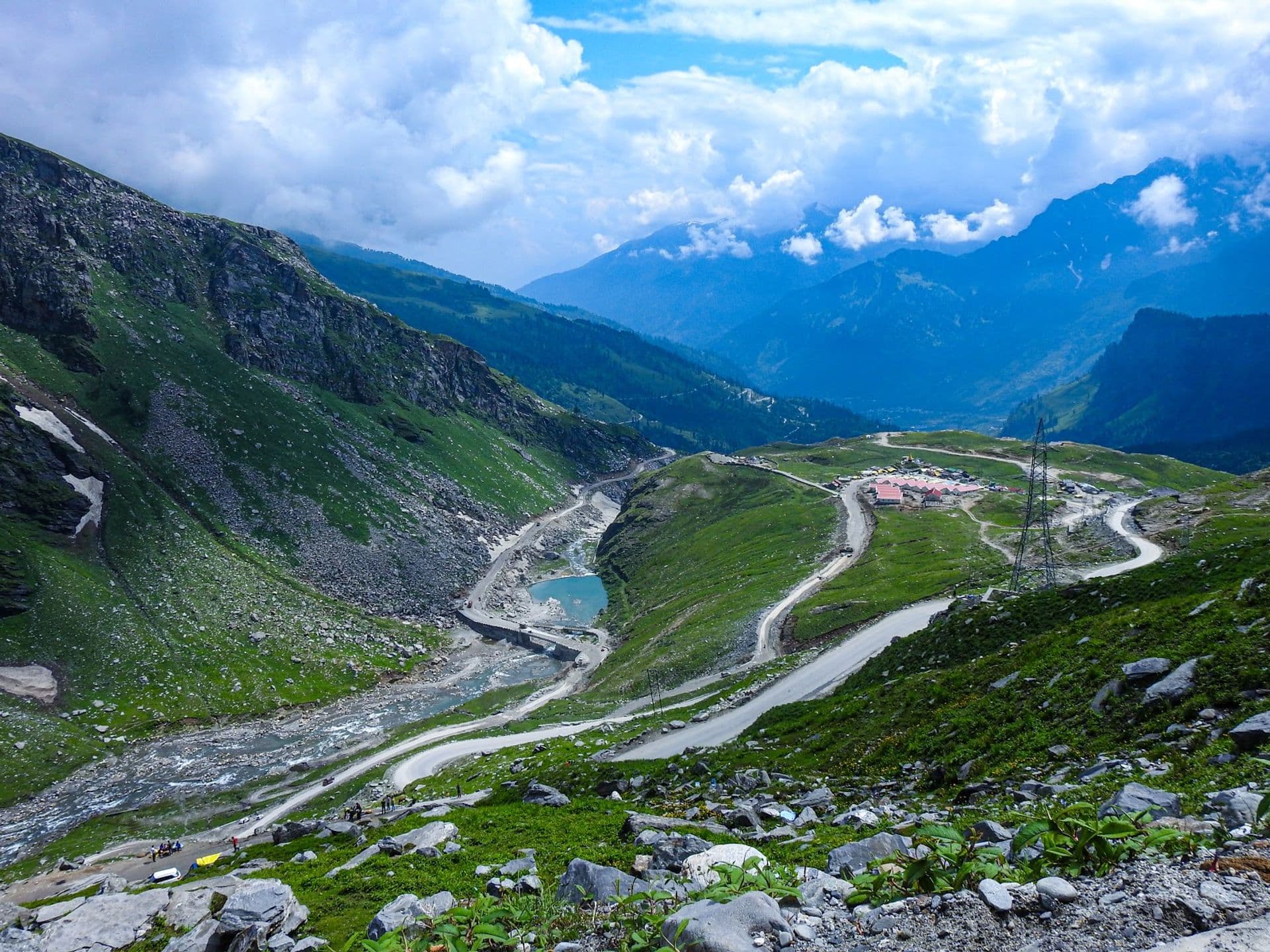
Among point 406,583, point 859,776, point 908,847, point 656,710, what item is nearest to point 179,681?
point 406,583

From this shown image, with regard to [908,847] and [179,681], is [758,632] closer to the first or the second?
[908,847]

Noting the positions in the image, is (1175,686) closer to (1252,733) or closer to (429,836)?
(1252,733)

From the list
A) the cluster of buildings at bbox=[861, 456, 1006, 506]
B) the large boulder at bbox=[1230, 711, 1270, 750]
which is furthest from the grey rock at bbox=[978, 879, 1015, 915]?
the cluster of buildings at bbox=[861, 456, 1006, 506]

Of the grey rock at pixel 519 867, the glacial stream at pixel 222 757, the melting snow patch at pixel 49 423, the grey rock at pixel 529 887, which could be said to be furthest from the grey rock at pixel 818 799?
the melting snow patch at pixel 49 423

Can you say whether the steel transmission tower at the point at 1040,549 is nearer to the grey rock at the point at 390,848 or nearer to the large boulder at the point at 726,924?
the grey rock at the point at 390,848

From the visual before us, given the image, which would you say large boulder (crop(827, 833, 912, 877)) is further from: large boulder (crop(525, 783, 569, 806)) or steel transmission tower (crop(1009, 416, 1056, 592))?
steel transmission tower (crop(1009, 416, 1056, 592))

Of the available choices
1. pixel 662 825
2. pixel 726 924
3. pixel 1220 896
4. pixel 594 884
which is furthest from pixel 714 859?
pixel 1220 896

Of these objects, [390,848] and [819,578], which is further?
[819,578]
